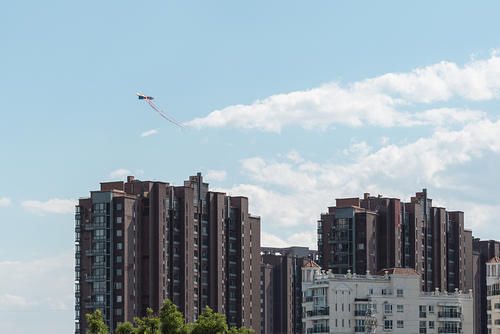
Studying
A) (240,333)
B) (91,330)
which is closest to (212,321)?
(240,333)

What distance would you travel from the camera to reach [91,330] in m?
146

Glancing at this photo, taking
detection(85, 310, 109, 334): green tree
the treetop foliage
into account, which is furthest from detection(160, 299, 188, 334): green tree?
detection(85, 310, 109, 334): green tree

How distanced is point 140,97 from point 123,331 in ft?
95.4

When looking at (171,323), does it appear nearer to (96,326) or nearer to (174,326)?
(174,326)

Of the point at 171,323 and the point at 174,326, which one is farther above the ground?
the point at 171,323

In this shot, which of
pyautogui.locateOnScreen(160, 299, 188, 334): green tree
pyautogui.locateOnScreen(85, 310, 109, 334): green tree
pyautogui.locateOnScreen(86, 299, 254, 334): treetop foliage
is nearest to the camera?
pyautogui.locateOnScreen(86, 299, 254, 334): treetop foliage

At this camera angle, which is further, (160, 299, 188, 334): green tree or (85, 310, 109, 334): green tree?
(85, 310, 109, 334): green tree

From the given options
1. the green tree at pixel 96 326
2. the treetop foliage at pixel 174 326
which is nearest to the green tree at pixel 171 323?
the treetop foliage at pixel 174 326

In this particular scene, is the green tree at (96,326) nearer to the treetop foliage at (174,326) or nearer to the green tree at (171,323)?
the treetop foliage at (174,326)

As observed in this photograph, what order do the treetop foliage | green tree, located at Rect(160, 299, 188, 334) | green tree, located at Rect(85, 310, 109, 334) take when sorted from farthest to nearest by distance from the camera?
green tree, located at Rect(85, 310, 109, 334)
green tree, located at Rect(160, 299, 188, 334)
the treetop foliage

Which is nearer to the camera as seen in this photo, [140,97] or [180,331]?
[180,331]

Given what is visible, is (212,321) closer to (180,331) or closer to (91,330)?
(180,331)

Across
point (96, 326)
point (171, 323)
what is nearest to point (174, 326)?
point (171, 323)

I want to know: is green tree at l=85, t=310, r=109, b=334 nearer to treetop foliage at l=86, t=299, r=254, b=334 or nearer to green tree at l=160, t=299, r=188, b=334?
treetop foliage at l=86, t=299, r=254, b=334
